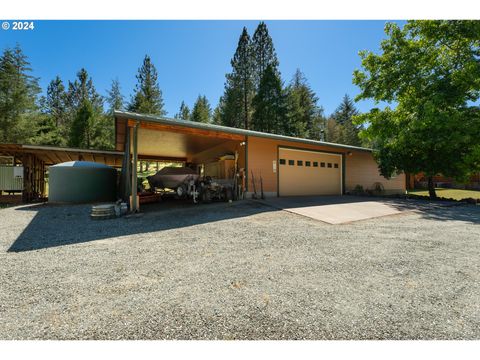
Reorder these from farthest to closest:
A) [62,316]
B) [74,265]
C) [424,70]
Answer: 1. [424,70]
2. [74,265]
3. [62,316]

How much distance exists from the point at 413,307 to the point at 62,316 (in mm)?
3295

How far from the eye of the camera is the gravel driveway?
1814mm

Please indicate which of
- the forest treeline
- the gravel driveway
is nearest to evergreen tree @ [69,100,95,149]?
the forest treeline

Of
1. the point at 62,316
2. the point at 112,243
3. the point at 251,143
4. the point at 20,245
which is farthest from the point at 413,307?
the point at 251,143

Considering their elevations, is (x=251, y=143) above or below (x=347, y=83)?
below

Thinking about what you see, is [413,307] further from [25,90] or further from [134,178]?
[25,90]

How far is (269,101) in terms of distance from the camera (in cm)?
2453

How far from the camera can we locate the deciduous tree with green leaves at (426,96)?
10.4m

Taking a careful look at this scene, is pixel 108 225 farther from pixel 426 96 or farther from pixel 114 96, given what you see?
pixel 114 96

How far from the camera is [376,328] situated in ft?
5.92

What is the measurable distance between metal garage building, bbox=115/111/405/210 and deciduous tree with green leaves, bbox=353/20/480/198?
7.81ft

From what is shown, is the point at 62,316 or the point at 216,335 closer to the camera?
the point at 216,335

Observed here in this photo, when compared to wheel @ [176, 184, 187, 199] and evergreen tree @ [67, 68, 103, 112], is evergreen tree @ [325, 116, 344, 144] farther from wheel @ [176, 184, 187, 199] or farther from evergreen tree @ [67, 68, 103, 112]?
evergreen tree @ [67, 68, 103, 112]
